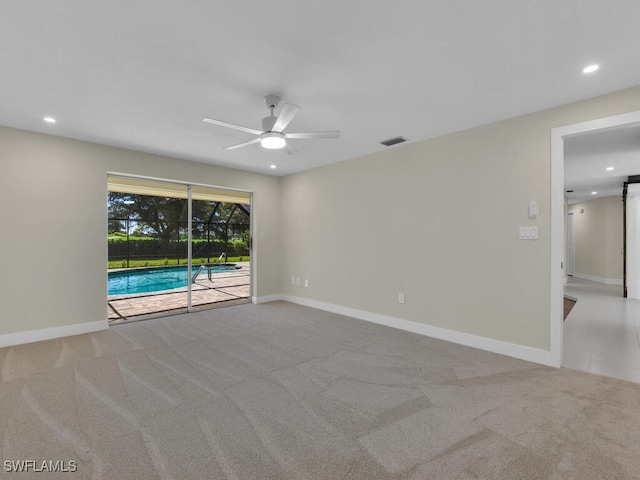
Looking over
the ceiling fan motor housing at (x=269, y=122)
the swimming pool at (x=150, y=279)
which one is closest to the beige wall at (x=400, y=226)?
the ceiling fan motor housing at (x=269, y=122)

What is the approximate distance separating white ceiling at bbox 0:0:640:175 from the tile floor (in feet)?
8.36

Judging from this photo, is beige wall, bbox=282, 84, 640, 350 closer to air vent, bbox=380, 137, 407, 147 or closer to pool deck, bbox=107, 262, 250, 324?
air vent, bbox=380, 137, 407, 147

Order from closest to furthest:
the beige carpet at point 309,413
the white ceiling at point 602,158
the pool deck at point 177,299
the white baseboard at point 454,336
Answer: the beige carpet at point 309,413
the white baseboard at point 454,336
the white ceiling at point 602,158
the pool deck at point 177,299

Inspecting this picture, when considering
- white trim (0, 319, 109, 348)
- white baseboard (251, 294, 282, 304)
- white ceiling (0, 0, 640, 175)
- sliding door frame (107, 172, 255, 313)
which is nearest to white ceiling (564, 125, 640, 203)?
white ceiling (0, 0, 640, 175)

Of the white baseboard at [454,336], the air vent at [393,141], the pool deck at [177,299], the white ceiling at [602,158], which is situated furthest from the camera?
the pool deck at [177,299]

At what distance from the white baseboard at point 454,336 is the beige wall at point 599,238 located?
25.6 ft

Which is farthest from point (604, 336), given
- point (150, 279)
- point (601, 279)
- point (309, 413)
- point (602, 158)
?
point (150, 279)

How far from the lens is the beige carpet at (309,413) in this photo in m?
1.64

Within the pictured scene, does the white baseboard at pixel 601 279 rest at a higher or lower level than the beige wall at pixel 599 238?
lower

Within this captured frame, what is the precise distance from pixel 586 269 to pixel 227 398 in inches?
435

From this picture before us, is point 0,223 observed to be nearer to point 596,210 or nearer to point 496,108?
point 496,108

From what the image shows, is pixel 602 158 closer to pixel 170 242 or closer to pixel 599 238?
pixel 599 238

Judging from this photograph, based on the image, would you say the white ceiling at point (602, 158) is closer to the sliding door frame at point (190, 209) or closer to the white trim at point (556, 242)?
the white trim at point (556, 242)

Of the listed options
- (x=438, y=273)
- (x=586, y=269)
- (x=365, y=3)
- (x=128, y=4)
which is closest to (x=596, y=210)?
(x=586, y=269)
